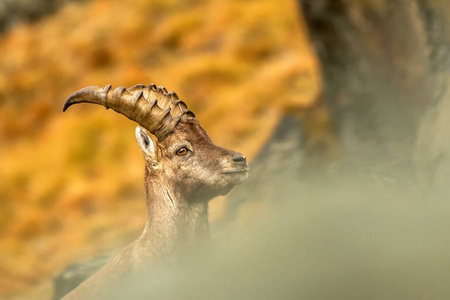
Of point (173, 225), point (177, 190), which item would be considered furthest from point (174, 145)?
point (173, 225)

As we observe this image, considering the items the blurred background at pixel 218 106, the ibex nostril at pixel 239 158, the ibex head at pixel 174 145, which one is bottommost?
the ibex nostril at pixel 239 158

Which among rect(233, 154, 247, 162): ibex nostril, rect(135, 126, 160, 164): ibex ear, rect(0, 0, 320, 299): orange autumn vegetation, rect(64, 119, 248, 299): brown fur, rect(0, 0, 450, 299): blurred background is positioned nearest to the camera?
rect(233, 154, 247, 162): ibex nostril

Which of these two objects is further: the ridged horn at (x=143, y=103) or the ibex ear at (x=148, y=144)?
the ibex ear at (x=148, y=144)

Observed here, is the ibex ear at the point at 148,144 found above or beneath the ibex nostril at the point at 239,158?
above

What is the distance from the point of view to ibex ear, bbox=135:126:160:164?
5492 mm

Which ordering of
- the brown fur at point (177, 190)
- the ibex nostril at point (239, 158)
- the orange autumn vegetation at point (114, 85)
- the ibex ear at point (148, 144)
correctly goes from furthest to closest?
the orange autumn vegetation at point (114, 85)
the ibex ear at point (148, 144)
the brown fur at point (177, 190)
the ibex nostril at point (239, 158)

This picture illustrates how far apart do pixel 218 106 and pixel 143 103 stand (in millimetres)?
5726

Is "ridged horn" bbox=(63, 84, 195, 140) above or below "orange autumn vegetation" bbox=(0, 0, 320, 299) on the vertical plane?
below

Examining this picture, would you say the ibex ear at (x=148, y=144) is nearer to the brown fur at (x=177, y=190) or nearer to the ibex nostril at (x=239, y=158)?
the brown fur at (x=177, y=190)

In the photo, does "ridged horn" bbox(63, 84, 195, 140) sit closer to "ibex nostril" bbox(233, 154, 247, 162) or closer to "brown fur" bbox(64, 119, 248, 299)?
"brown fur" bbox(64, 119, 248, 299)

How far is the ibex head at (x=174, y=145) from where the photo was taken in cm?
530

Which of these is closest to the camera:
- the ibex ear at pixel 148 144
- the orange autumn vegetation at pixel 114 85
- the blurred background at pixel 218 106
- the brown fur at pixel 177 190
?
the brown fur at pixel 177 190

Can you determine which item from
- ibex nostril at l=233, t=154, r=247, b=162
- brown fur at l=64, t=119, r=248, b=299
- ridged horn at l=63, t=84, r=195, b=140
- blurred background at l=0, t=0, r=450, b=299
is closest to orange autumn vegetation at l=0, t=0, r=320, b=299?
blurred background at l=0, t=0, r=450, b=299

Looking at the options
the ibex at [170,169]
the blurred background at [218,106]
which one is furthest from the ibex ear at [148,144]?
the blurred background at [218,106]
